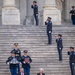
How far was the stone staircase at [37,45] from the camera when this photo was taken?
113 feet

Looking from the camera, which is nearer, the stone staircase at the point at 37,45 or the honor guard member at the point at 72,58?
the honor guard member at the point at 72,58

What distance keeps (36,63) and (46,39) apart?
3.90m

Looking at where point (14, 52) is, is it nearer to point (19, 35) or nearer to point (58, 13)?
point (19, 35)

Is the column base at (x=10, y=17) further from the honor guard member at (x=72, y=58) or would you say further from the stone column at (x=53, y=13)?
the honor guard member at (x=72, y=58)

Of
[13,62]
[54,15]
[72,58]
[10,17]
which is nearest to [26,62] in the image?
[13,62]

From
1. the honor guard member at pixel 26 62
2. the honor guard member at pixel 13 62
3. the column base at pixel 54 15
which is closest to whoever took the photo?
the honor guard member at pixel 13 62

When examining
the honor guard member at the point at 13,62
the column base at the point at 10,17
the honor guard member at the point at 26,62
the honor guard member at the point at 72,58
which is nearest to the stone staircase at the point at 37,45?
the honor guard member at the point at 72,58

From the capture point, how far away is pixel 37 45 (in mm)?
37562

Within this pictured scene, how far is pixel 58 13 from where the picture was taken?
143 ft

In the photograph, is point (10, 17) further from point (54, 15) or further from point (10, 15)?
point (54, 15)

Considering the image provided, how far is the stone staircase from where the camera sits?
34469 millimetres

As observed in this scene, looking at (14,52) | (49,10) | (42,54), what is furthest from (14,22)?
(14,52)

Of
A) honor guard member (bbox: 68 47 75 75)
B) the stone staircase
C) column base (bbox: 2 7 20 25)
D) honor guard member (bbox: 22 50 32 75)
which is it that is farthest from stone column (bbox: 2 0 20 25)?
honor guard member (bbox: 22 50 32 75)

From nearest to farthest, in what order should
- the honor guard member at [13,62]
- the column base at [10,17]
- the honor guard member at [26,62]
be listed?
the honor guard member at [13,62] → the honor guard member at [26,62] → the column base at [10,17]
